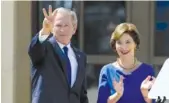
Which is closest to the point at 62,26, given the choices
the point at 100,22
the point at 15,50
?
the point at 15,50

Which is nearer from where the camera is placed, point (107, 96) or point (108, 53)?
point (107, 96)

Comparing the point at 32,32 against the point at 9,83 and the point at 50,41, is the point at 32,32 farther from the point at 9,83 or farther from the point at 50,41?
the point at 50,41

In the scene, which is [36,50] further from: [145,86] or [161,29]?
[161,29]

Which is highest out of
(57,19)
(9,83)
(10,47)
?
(57,19)

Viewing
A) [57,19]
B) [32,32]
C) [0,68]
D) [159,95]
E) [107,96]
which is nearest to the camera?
[159,95]

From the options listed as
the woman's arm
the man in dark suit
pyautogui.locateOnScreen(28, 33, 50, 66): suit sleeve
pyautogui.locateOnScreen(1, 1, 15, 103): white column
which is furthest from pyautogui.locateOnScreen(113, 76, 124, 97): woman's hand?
pyautogui.locateOnScreen(1, 1, 15, 103): white column

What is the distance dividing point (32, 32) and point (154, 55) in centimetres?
129

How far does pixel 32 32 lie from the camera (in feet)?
17.0

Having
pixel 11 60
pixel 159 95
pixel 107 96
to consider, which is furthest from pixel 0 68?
pixel 159 95

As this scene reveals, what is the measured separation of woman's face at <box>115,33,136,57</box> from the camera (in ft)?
11.5

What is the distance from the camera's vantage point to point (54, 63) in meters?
3.28

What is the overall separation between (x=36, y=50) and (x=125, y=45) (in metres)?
0.67

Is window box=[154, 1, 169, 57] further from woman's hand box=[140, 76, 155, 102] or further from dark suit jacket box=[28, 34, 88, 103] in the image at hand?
dark suit jacket box=[28, 34, 88, 103]

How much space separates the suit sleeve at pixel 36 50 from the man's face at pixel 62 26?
138 mm
